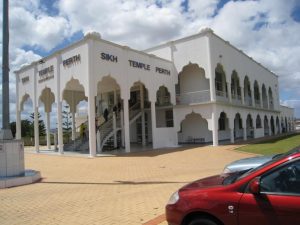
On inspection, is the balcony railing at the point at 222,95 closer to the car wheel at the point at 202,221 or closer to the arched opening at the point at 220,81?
the arched opening at the point at 220,81

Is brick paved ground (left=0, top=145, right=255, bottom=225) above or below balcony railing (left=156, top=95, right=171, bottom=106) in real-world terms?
below

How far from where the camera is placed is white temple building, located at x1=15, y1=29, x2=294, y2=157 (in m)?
22.0

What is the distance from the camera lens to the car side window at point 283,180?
3.90 meters

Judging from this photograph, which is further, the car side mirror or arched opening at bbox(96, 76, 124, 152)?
arched opening at bbox(96, 76, 124, 152)

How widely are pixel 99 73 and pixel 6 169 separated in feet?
34.6

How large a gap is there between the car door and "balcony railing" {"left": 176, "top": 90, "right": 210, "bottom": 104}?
23840 millimetres

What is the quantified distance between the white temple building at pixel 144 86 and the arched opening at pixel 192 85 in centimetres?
8

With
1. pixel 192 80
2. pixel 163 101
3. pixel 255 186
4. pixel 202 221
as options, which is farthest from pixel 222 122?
pixel 255 186

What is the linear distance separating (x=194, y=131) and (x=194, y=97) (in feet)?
11.8

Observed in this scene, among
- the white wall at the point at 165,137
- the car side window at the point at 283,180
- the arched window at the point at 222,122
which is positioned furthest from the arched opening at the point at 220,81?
the car side window at the point at 283,180

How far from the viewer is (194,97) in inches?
1128

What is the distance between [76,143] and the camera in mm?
27812

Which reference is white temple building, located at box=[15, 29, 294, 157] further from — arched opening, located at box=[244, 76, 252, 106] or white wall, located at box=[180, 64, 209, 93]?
arched opening, located at box=[244, 76, 252, 106]

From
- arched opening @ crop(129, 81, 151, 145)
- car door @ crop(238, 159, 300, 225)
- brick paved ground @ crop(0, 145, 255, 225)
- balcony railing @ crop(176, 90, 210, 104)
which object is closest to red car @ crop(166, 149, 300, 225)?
car door @ crop(238, 159, 300, 225)
